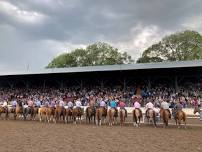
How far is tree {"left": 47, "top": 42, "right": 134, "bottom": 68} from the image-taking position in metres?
70.2

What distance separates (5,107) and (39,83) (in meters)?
16.5

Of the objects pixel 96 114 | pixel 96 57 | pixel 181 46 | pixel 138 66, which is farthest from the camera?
pixel 96 57

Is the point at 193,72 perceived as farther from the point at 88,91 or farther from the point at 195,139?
the point at 195,139

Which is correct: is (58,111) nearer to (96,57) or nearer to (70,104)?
(70,104)

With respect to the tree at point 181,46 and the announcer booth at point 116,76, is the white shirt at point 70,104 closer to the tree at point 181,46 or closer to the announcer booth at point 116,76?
the announcer booth at point 116,76

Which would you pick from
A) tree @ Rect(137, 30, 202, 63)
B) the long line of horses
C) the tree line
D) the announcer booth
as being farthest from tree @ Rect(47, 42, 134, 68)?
the long line of horses

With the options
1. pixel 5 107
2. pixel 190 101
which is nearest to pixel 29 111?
pixel 5 107

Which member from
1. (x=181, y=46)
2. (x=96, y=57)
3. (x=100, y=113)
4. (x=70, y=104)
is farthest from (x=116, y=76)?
(x=96, y=57)

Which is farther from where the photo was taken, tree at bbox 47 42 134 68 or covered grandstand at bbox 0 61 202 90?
tree at bbox 47 42 134 68

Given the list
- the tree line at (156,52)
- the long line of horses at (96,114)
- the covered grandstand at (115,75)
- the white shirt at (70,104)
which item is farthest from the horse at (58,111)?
the tree line at (156,52)

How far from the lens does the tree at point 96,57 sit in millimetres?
70231

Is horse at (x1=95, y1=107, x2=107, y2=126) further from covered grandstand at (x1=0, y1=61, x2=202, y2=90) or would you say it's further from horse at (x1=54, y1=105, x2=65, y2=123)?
covered grandstand at (x1=0, y1=61, x2=202, y2=90)

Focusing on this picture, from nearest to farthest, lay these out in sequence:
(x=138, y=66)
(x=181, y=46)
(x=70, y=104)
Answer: (x=70, y=104)
(x=138, y=66)
(x=181, y=46)

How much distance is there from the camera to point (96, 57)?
7125 cm
